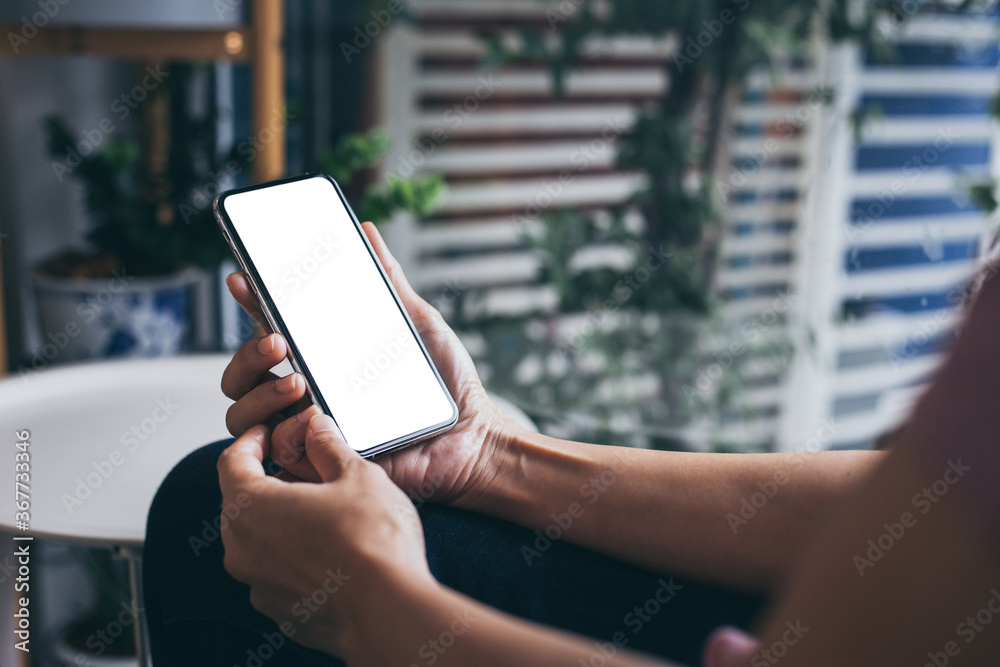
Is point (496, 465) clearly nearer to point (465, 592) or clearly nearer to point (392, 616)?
point (465, 592)

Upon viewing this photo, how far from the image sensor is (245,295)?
1.83ft

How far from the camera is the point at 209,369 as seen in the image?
0.82 m

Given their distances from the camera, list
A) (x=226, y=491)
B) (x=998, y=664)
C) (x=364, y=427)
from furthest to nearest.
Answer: (x=364, y=427)
(x=226, y=491)
(x=998, y=664)

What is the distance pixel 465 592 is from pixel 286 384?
0.60 ft

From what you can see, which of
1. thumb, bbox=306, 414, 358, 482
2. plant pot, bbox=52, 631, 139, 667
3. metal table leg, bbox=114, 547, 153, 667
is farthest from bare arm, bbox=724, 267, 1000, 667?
plant pot, bbox=52, 631, 139, 667

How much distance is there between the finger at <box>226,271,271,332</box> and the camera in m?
0.55

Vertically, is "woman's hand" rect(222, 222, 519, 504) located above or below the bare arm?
below

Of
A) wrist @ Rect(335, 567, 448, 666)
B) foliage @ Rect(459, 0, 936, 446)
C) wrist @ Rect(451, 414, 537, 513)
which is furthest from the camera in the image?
foliage @ Rect(459, 0, 936, 446)

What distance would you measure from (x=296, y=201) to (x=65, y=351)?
68cm

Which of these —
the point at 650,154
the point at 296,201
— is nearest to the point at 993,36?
the point at 650,154

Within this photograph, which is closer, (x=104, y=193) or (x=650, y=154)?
(x=104, y=193)

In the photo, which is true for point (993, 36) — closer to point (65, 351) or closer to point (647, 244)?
point (647, 244)

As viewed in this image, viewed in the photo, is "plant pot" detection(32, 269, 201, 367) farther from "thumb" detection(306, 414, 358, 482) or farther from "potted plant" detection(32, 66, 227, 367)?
"thumb" detection(306, 414, 358, 482)

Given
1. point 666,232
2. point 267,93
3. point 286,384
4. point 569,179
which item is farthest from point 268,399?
point 569,179
